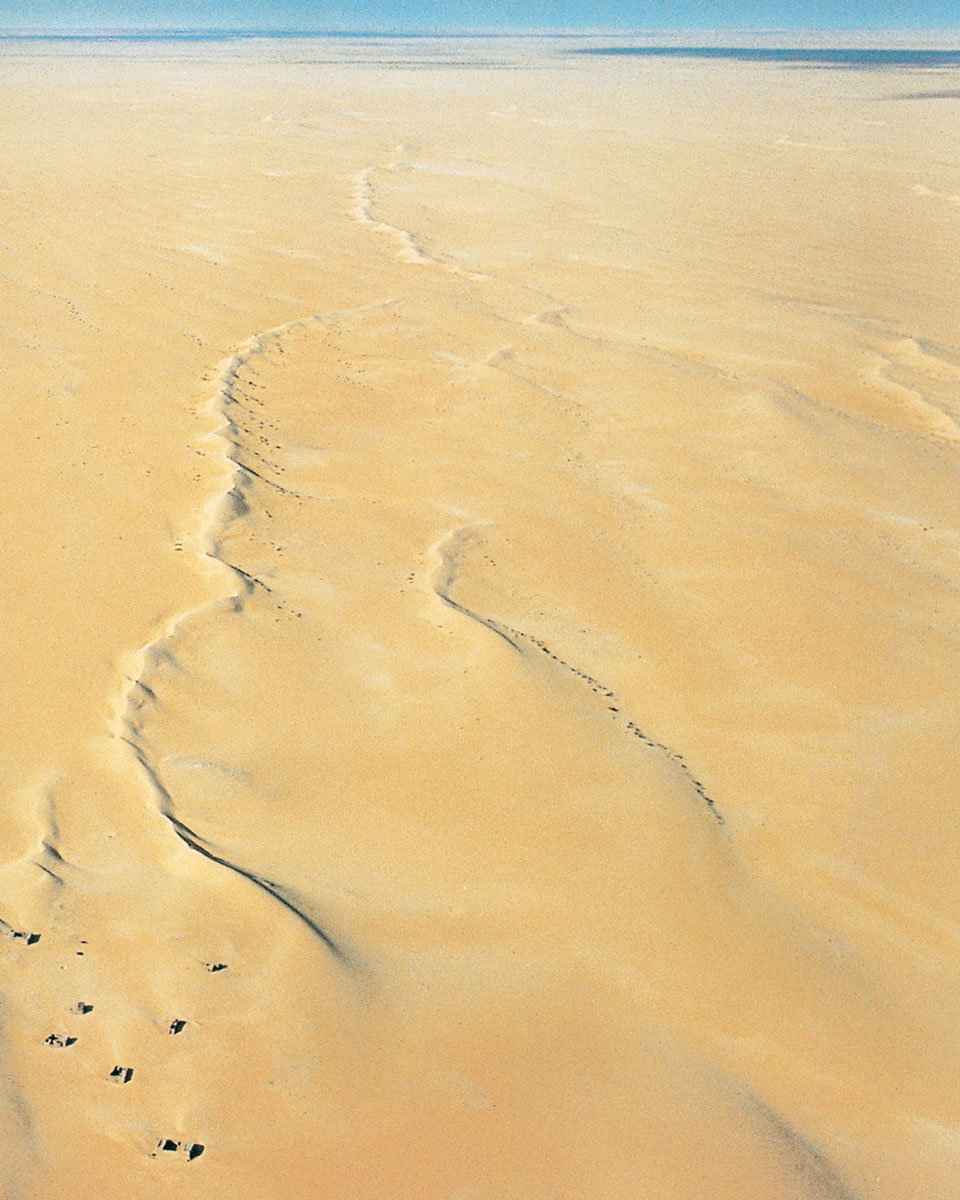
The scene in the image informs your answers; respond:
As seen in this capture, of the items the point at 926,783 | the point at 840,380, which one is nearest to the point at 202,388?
the point at 840,380

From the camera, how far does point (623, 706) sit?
2.83 m

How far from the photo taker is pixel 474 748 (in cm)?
262

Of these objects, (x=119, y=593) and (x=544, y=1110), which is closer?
(x=544, y=1110)

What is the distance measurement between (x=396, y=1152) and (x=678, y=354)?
4.82m

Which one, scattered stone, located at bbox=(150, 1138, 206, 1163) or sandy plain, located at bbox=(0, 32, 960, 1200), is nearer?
scattered stone, located at bbox=(150, 1138, 206, 1163)

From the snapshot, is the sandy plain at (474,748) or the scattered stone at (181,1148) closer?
the scattered stone at (181,1148)

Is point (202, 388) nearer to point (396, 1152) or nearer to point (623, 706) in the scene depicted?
point (623, 706)

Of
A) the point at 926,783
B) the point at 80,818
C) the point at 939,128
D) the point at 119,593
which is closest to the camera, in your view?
the point at 80,818

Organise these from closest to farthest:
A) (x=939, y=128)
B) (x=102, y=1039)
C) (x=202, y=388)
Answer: (x=102, y=1039), (x=202, y=388), (x=939, y=128)

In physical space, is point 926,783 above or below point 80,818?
below

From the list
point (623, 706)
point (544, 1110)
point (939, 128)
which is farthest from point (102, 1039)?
point (939, 128)

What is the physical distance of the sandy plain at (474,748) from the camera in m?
1.74

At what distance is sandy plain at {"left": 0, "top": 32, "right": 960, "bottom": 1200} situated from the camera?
1743mm

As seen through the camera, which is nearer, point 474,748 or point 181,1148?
point 181,1148
